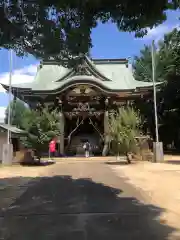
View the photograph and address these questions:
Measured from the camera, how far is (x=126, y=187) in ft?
44.6

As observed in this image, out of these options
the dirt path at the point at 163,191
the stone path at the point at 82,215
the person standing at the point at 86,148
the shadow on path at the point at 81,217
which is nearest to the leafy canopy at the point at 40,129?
the dirt path at the point at 163,191

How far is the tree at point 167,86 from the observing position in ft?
126

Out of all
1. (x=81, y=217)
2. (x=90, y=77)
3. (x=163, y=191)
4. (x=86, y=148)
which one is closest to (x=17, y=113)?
(x=86, y=148)

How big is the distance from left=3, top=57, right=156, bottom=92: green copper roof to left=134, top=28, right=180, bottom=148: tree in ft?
9.45

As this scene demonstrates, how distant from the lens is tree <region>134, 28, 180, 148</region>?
38312 mm

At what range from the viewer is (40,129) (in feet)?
80.7

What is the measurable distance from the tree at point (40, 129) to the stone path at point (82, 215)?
35.3 feet

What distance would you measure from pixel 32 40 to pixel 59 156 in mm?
24417

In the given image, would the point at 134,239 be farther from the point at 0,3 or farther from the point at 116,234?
the point at 0,3

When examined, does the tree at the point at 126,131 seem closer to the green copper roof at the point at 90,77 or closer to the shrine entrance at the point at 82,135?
the green copper roof at the point at 90,77

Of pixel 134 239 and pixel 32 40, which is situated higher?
pixel 32 40

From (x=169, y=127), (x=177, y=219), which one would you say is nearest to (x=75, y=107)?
(x=169, y=127)

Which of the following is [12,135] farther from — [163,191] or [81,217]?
[81,217]

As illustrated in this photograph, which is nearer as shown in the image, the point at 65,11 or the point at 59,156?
the point at 65,11
